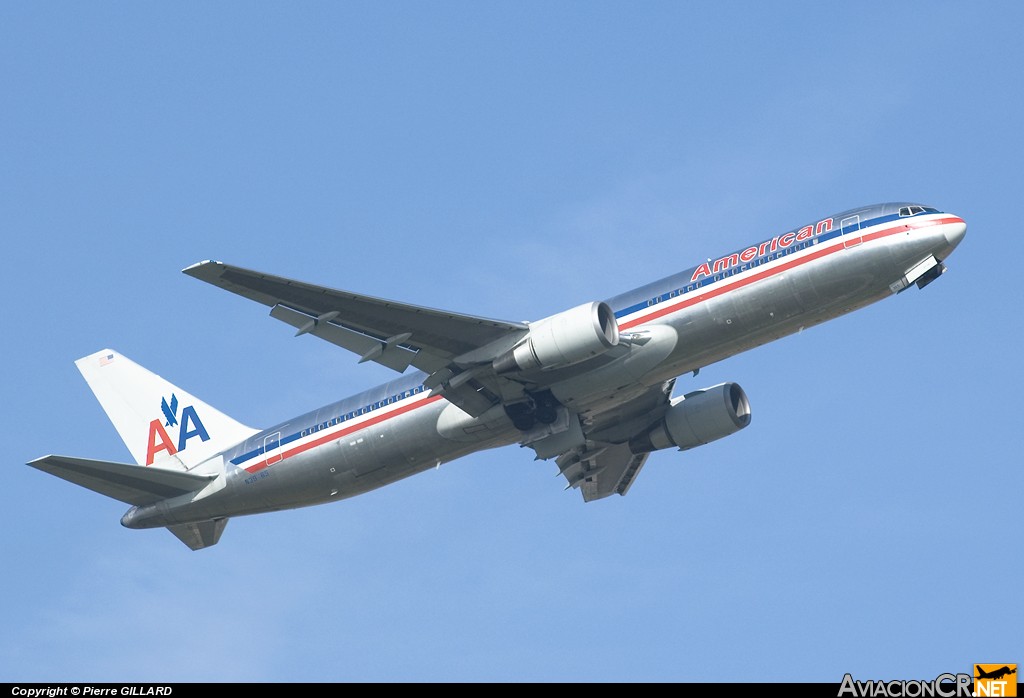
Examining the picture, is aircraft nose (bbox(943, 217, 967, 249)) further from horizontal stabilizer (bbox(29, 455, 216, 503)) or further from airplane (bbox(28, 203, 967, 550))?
horizontal stabilizer (bbox(29, 455, 216, 503))

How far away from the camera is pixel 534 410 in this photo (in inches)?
1861

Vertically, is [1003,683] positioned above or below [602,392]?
below

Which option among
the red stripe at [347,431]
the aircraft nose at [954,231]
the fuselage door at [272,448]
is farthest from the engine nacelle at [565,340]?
the aircraft nose at [954,231]

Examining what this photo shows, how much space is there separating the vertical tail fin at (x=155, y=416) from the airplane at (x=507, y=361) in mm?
854

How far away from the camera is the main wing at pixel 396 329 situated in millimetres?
43500

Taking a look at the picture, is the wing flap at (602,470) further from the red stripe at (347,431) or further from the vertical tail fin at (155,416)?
the vertical tail fin at (155,416)

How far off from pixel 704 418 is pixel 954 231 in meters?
12.6

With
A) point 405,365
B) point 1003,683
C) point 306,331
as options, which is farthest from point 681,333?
point 1003,683

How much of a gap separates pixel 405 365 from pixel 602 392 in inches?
259

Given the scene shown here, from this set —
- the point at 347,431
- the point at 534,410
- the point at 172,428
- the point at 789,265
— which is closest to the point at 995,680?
the point at 789,265

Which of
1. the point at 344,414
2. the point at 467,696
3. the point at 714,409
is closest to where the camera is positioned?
the point at 467,696

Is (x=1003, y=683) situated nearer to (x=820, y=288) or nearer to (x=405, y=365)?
(x=820, y=288)

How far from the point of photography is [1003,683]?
3194cm

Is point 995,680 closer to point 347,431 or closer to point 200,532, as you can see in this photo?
point 347,431
